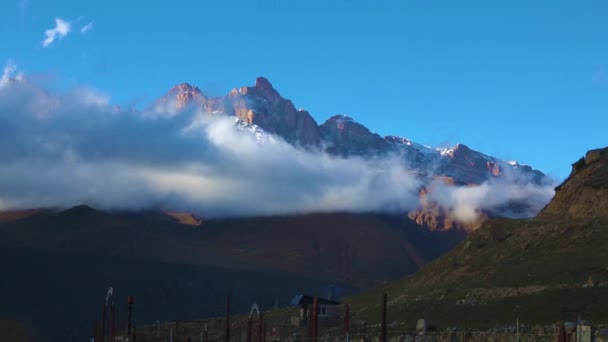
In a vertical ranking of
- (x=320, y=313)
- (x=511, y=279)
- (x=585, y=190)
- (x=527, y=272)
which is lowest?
(x=320, y=313)

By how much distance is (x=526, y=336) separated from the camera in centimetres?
7056

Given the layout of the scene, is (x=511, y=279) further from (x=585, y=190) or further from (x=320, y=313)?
(x=320, y=313)

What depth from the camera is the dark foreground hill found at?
3499 inches

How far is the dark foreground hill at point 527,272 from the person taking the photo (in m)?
88.9

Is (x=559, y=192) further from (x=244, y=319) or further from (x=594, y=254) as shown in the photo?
(x=244, y=319)

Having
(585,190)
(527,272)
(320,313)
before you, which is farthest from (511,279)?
(320,313)

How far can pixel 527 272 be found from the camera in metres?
106

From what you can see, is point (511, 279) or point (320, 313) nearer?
point (511, 279)

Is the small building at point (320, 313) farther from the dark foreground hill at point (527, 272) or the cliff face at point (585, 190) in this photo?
the cliff face at point (585, 190)

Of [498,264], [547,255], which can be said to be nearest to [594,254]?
[547,255]

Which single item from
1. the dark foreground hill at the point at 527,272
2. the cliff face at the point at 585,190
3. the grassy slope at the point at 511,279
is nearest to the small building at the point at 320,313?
the grassy slope at the point at 511,279

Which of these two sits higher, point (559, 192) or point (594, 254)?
point (559, 192)

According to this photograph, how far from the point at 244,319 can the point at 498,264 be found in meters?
41.6

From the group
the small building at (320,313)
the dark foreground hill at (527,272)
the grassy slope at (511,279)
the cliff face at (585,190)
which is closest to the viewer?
the grassy slope at (511,279)
